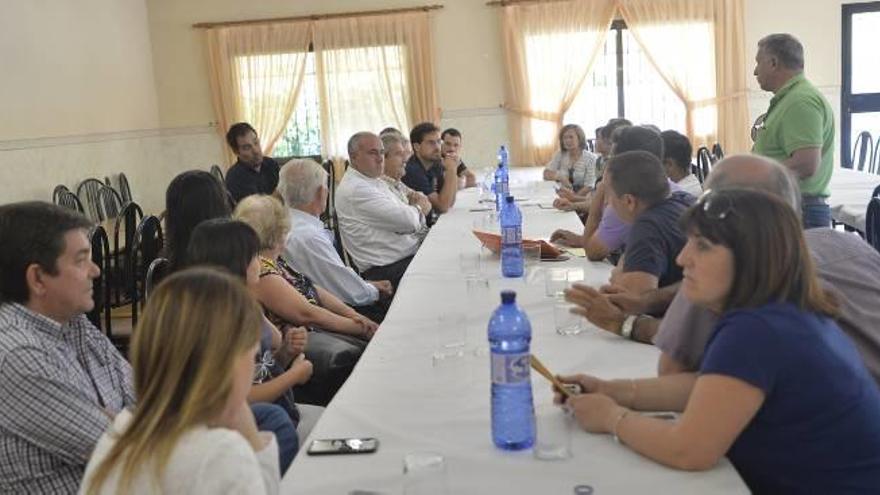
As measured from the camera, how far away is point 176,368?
1156 mm

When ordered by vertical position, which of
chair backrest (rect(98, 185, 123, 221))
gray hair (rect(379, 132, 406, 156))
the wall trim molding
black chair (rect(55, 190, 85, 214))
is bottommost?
chair backrest (rect(98, 185, 123, 221))

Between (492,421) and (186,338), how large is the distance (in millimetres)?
645

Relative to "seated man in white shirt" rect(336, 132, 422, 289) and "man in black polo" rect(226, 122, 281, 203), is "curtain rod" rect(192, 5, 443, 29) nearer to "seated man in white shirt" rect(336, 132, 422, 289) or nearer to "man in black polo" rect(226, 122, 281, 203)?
"man in black polo" rect(226, 122, 281, 203)

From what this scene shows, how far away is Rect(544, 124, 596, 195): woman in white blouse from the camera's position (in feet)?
22.1

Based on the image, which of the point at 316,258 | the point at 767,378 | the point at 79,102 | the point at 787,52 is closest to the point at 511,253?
the point at 316,258

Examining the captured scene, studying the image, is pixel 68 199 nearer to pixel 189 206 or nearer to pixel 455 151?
pixel 455 151

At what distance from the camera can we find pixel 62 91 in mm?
6801

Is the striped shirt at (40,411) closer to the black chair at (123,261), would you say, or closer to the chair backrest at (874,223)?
the black chair at (123,261)

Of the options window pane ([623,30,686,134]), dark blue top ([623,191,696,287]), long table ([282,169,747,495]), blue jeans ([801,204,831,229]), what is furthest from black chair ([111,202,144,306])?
window pane ([623,30,686,134])

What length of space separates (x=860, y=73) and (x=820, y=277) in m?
7.62

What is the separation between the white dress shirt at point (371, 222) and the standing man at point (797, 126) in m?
1.88

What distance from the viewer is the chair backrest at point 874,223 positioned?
11.1 feet

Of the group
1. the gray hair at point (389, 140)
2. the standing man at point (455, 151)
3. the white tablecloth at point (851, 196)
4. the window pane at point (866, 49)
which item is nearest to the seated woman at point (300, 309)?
the gray hair at point (389, 140)

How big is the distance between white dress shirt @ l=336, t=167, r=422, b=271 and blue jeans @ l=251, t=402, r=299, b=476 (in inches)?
95.0
